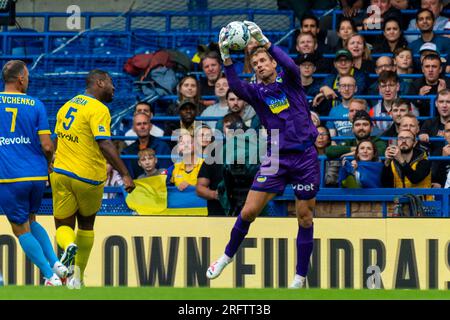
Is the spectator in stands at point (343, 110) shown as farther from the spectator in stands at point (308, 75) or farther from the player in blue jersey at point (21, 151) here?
the player in blue jersey at point (21, 151)

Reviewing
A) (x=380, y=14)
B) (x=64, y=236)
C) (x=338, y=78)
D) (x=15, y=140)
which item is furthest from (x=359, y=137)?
(x=15, y=140)

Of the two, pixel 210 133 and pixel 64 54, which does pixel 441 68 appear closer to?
pixel 210 133

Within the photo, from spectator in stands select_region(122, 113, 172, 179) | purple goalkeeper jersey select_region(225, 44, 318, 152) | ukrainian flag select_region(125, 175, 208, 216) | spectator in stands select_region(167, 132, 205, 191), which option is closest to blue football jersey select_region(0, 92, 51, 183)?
purple goalkeeper jersey select_region(225, 44, 318, 152)

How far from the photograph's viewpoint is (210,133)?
1305 centimetres

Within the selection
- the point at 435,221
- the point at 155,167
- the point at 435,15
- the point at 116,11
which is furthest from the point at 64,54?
the point at 435,221

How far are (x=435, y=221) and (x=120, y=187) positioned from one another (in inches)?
134

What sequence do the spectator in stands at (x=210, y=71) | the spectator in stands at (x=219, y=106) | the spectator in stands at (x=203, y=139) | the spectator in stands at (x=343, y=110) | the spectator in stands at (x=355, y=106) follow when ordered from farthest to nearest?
the spectator in stands at (x=210, y=71) < the spectator in stands at (x=219, y=106) < the spectator in stands at (x=343, y=110) < the spectator in stands at (x=355, y=106) < the spectator in stands at (x=203, y=139)

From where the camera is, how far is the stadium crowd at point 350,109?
493 inches

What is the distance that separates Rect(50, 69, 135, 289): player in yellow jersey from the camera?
1051cm

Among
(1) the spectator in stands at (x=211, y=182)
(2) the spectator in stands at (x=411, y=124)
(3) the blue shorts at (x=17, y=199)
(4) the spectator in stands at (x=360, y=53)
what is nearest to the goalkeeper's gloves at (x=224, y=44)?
(3) the blue shorts at (x=17, y=199)

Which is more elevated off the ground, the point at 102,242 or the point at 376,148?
the point at 376,148

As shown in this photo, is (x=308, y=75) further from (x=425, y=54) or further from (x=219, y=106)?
(x=425, y=54)

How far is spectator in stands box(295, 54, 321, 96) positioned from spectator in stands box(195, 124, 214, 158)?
6.78 ft

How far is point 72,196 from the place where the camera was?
35.3 feet
